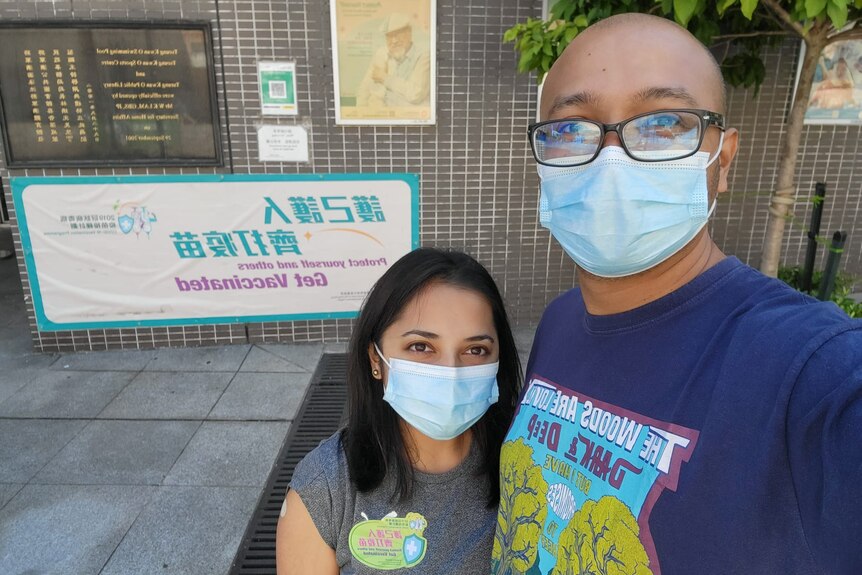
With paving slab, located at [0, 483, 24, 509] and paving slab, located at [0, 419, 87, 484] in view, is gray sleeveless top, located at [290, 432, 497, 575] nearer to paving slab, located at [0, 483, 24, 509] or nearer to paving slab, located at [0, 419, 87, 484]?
paving slab, located at [0, 483, 24, 509]

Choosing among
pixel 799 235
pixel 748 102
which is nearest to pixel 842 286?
pixel 799 235

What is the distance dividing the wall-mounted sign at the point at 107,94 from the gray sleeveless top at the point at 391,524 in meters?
4.22

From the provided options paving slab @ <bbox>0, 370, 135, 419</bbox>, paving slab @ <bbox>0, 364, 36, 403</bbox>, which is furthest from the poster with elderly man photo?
paving slab @ <bbox>0, 364, 36, 403</bbox>

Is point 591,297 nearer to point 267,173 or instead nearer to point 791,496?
point 791,496

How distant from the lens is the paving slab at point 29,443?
3.56 m

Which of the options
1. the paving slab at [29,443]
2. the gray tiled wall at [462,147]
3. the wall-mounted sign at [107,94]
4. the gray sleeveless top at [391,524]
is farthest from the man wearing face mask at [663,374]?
the wall-mounted sign at [107,94]

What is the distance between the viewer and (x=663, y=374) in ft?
3.35

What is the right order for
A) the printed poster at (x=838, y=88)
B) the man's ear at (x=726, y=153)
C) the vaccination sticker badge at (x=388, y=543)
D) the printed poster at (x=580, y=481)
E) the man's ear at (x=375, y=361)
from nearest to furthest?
the printed poster at (x=580, y=481), the man's ear at (x=726, y=153), the vaccination sticker badge at (x=388, y=543), the man's ear at (x=375, y=361), the printed poster at (x=838, y=88)

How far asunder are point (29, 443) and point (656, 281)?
4422mm

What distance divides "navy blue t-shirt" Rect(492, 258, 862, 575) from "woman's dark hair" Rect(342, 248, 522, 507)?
43cm

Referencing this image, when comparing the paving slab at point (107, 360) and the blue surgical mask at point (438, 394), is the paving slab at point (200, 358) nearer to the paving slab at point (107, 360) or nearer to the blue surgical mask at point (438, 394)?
the paving slab at point (107, 360)

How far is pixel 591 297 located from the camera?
127 cm

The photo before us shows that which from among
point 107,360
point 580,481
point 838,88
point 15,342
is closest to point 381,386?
point 580,481

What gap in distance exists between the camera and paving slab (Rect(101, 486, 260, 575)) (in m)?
2.82
